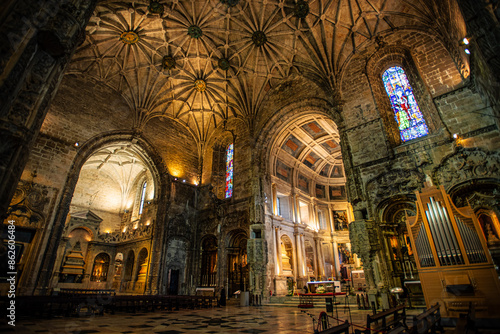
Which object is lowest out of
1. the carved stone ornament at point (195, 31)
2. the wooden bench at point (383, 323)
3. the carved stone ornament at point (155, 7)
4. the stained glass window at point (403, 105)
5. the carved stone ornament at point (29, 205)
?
the wooden bench at point (383, 323)

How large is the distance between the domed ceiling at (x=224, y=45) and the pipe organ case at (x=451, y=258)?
9.04 m

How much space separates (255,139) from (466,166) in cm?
1173

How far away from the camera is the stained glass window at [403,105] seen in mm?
11359

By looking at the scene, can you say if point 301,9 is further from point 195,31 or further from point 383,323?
point 383,323

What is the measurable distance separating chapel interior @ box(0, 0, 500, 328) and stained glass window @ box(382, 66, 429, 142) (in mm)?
73

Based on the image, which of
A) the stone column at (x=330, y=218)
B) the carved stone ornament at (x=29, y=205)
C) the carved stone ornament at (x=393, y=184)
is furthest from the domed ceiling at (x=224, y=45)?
the stone column at (x=330, y=218)

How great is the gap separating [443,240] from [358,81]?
355 inches

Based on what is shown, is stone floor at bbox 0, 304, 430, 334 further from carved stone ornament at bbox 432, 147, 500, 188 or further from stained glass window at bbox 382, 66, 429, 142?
stained glass window at bbox 382, 66, 429, 142

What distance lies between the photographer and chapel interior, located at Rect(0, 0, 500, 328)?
6.37 metres

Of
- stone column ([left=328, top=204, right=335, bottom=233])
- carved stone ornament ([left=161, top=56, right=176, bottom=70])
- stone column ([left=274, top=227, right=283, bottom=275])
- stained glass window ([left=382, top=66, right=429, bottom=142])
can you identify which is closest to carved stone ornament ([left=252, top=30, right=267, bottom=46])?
carved stone ornament ([left=161, top=56, right=176, bottom=70])

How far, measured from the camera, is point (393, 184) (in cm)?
1058

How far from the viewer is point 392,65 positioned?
43.3 ft

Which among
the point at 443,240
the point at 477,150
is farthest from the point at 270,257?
the point at 477,150

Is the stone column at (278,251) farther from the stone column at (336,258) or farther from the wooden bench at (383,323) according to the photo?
the wooden bench at (383,323)
